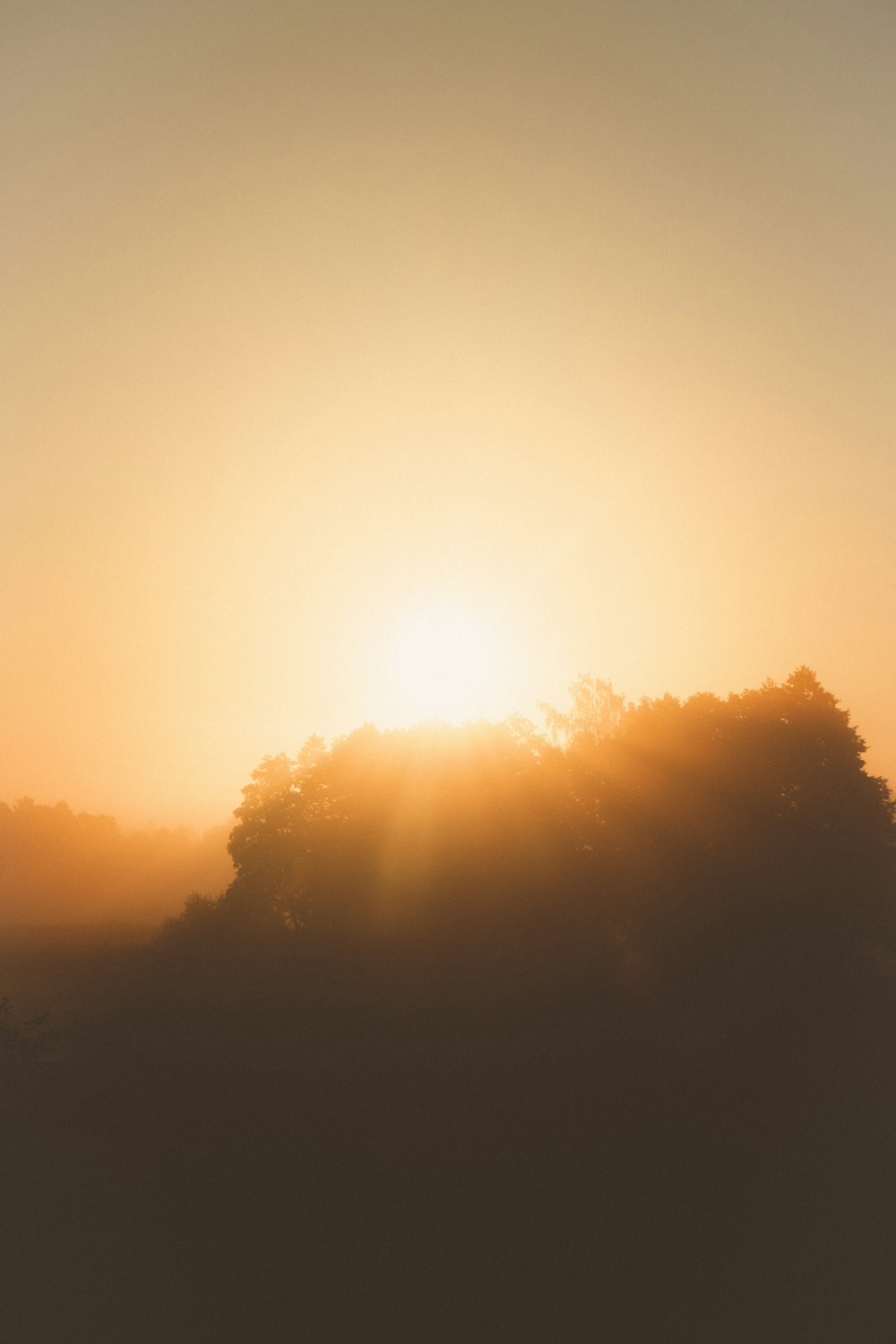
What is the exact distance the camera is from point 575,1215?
72.3 ft

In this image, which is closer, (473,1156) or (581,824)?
(473,1156)

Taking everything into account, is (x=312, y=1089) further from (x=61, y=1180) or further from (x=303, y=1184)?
(x=61, y=1180)

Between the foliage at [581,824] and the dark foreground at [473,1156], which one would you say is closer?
the dark foreground at [473,1156]

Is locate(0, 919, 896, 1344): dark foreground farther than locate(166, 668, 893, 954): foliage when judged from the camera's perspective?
No

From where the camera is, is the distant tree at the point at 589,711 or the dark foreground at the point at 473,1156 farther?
the distant tree at the point at 589,711

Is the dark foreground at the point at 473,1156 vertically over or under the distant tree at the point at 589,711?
under

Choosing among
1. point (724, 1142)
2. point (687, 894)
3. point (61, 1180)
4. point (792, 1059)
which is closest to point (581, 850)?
point (687, 894)

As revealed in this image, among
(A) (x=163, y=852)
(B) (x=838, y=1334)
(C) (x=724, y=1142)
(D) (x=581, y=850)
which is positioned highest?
(A) (x=163, y=852)

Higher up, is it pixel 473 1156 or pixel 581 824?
pixel 581 824

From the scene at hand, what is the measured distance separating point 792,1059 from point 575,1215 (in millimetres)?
15161

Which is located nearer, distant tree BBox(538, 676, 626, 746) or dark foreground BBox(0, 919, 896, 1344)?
dark foreground BBox(0, 919, 896, 1344)

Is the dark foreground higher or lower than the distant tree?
lower

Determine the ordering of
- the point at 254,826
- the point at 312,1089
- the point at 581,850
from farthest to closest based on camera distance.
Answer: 1. the point at 254,826
2. the point at 581,850
3. the point at 312,1089

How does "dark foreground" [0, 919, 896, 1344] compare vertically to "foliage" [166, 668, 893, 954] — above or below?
below
